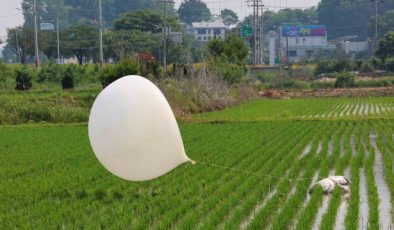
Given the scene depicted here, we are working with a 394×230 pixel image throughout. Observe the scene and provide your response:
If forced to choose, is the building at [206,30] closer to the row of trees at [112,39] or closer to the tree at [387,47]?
the row of trees at [112,39]

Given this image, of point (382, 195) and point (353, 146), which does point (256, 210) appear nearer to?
point (382, 195)

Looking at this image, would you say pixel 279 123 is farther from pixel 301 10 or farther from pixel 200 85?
pixel 301 10

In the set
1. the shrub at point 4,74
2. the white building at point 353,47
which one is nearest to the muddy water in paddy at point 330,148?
the shrub at point 4,74

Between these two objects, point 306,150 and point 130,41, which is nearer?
point 306,150

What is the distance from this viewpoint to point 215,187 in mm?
9992

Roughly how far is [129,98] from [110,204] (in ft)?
7.15

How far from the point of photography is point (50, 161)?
43.2 ft

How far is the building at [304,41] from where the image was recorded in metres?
110

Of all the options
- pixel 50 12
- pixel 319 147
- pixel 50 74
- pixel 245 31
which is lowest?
pixel 319 147

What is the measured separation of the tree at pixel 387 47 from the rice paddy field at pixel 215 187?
184 ft

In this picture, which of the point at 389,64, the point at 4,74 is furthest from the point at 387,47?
the point at 4,74

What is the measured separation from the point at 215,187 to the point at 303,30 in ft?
342

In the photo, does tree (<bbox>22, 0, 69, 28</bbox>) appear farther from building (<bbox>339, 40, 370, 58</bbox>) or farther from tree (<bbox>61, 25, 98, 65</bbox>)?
building (<bbox>339, 40, 370, 58</bbox>)

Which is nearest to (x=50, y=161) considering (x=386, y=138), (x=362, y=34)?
(x=386, y=138)
